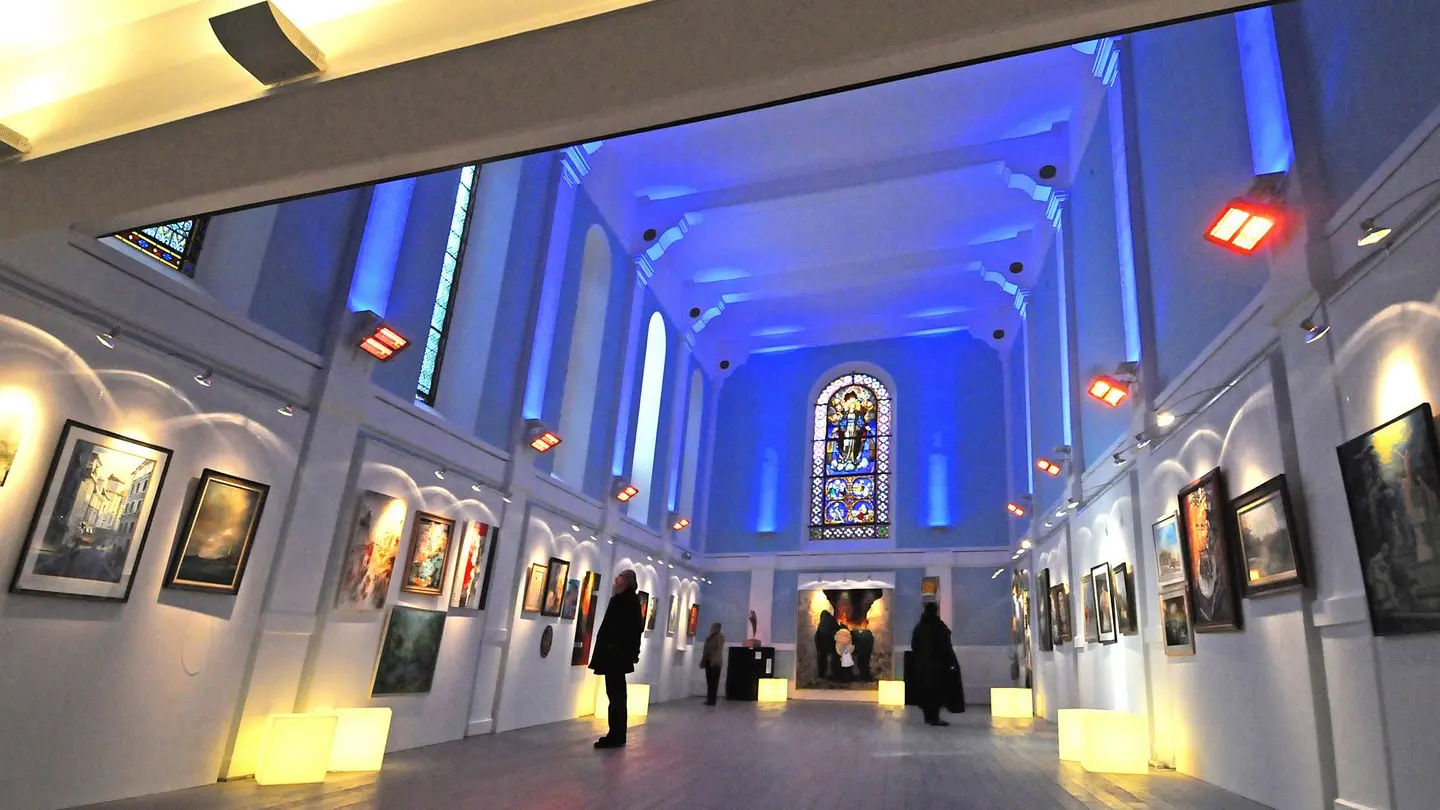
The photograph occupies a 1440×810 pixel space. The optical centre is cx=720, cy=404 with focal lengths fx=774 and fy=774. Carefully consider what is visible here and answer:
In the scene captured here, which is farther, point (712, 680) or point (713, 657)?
point (713, 657)

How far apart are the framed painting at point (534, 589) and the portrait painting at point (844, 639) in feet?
30.9

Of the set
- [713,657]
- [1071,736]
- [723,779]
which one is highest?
[713,657]

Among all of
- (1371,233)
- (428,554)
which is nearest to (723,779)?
(428,554)

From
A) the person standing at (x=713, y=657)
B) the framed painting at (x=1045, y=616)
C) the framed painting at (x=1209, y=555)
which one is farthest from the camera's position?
the person standing at (x=713, y=657)

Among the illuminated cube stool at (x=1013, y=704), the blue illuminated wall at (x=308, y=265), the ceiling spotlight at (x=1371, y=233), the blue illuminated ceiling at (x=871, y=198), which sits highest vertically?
the blue illuminated ceiling at (x=871, y=198)

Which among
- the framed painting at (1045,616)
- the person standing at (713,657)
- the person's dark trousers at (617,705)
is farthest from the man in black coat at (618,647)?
the framed painting at (1045,616)

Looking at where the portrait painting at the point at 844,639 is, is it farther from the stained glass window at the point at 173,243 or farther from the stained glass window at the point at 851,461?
the stained glass window at the point at 173,243

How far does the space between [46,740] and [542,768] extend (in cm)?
396

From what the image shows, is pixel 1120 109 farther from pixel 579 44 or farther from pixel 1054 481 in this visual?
pixel 579 44

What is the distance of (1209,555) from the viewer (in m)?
7.66

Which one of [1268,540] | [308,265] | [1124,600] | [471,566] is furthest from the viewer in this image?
[471,566]

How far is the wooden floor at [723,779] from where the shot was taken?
6.09 meters

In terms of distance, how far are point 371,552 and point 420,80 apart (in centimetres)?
652

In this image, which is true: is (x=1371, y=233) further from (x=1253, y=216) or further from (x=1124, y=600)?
(x=1124, y=600)
